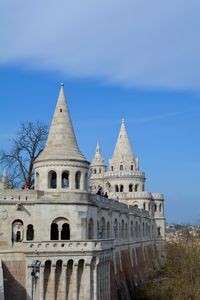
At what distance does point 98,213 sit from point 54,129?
18.5 feet

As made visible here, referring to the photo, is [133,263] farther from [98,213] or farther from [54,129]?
[54,129]

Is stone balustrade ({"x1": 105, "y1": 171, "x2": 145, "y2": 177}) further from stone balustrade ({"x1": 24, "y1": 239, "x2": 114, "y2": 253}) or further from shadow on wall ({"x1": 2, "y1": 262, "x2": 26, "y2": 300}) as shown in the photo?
shadow on wall ({"x1": 2, "y1": 262, "x2": 26, "y2": 300})

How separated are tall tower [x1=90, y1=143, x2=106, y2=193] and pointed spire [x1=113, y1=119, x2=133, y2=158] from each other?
3195 millimetres

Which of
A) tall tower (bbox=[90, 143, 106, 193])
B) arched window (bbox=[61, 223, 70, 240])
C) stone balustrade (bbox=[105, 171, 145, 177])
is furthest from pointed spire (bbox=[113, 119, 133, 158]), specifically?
arched window (bbox=[61, 223, 70, 240])

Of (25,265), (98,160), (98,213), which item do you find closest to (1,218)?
(25,265)

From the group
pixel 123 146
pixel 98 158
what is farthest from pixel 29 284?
pixel 98 158

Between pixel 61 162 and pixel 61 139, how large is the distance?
4.20 ft

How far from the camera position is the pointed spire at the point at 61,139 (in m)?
24.8

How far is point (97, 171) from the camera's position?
54812 millimetres

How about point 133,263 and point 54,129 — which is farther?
point 133,263

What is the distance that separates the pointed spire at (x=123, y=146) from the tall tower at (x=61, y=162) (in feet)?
81.9

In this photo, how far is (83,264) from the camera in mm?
23234

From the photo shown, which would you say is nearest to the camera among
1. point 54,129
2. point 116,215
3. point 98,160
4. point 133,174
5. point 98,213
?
point 54,129

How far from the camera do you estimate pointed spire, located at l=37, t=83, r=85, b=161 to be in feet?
81.4
